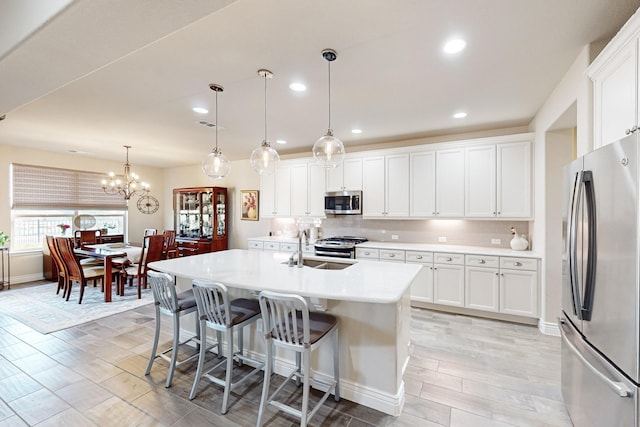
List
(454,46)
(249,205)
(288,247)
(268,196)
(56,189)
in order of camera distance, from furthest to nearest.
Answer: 1. (249,205)
2. (56,189)
3. (268,196)
4. (288,247)
5. (454,46)

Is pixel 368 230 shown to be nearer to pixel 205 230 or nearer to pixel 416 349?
pixel 416 349

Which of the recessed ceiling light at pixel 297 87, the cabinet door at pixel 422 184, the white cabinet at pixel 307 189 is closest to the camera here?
the recessed ceiling light at pixel 297 87

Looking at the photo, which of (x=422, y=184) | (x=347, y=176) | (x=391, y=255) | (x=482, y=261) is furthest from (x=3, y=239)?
(x=482, y=261)

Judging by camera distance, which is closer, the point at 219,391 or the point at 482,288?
the point at 219,391

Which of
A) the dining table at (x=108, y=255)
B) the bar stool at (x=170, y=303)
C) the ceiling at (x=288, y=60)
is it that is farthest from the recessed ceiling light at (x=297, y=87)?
the dining table at (x=108, y=255)

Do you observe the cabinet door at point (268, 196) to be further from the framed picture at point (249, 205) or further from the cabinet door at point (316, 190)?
the cabinet door at point (316, 190)

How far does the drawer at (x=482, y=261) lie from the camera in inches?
146

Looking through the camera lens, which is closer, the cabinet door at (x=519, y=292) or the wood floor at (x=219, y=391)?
the wood floor at (x=219, y=391)

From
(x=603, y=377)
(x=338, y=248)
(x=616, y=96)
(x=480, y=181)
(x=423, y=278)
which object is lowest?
(x=423, y=278)

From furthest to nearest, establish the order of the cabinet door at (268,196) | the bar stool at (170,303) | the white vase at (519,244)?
the cabinet door at (268,196) → the white vase at (519,244) → the bar stool at (170,303)

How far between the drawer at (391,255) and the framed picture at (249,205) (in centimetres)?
327

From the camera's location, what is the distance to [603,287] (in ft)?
4.92

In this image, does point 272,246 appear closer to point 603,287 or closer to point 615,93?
point 603,287

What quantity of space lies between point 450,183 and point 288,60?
9.95ft
